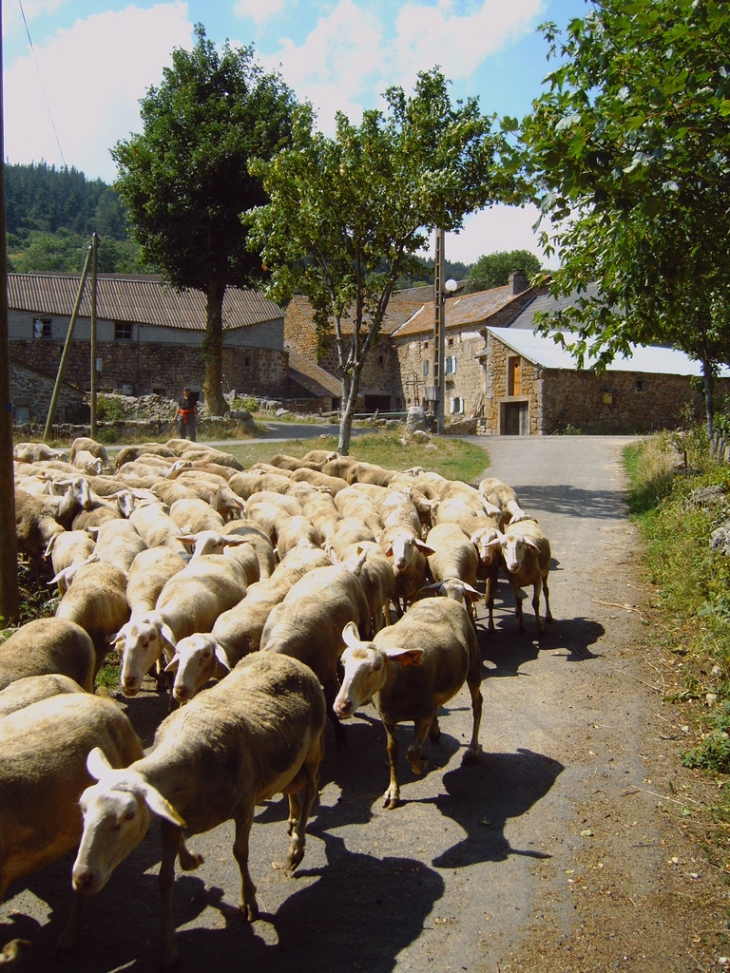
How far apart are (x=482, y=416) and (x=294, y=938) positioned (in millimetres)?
35519

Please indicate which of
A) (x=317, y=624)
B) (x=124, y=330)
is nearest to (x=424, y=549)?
(x=317, y=624)

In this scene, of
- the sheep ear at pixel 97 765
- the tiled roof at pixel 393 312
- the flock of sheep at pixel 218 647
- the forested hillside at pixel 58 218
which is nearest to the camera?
the sheep ear at pixel 97 765

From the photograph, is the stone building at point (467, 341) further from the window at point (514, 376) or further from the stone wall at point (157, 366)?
the stone wall at point (157, 366)

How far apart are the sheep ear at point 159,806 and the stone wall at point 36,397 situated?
2774 centimetres

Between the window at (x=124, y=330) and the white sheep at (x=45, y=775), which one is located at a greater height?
the window at (x=124, y=330)

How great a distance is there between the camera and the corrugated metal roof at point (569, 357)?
3475 cm

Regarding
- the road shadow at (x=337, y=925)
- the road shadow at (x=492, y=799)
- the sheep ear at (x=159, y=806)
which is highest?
the sheep ear at (x=159, y=806)

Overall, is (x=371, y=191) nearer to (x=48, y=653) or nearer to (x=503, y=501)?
(x=503, y=501)

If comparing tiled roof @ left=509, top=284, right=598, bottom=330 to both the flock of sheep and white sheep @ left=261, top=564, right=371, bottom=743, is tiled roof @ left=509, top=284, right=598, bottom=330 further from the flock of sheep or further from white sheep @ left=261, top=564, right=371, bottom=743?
white sheep @ left=261, top=564, right=371, bottom=743

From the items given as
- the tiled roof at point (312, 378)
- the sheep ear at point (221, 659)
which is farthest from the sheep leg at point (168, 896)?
the tiled roof at point (312, 378)

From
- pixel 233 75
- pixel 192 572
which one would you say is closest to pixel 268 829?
pixel 192 572

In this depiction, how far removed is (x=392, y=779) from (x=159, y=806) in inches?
89.4

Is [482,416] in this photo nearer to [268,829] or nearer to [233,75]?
[233,75]

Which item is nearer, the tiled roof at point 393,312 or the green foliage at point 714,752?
the green foliage at point 714,752
